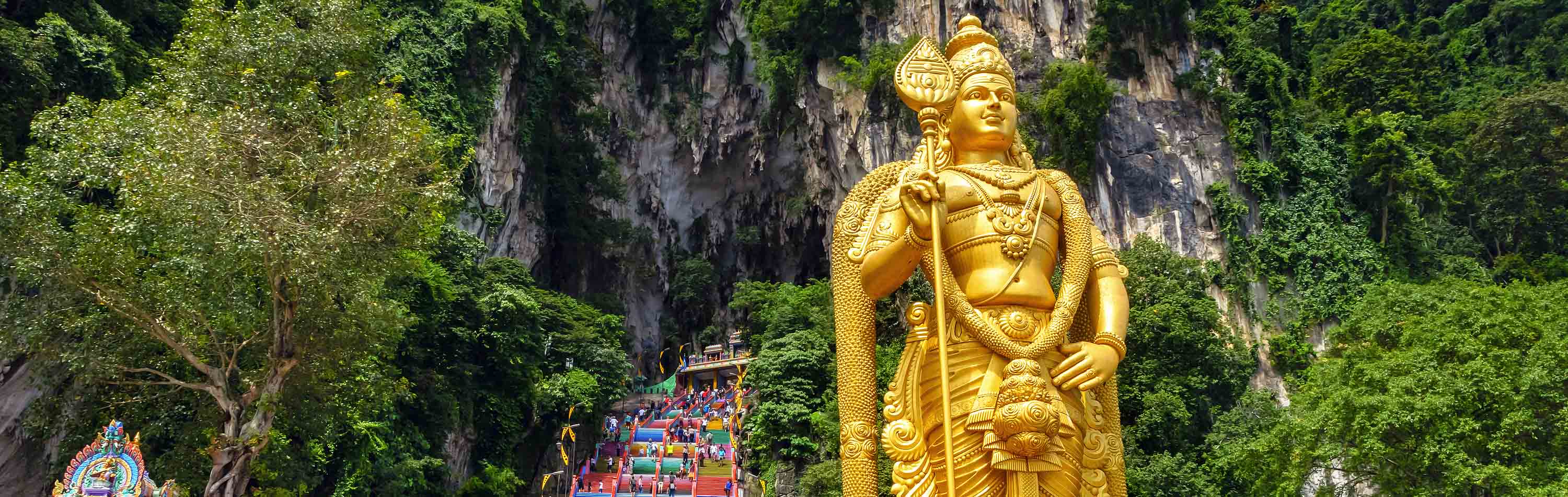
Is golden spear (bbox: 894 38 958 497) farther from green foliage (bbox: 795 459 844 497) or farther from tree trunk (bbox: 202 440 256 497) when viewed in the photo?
green foliage (bbox: 795 459 844 497)

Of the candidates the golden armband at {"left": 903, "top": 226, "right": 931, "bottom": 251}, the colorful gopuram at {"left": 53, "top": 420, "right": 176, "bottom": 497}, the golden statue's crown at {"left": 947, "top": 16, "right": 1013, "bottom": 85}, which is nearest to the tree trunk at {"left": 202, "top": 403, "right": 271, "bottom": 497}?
the colorful gopuram at {"left": 53, "top": 420, "right": 176, "bottom": 497}

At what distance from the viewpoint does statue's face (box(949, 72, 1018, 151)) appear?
605cm

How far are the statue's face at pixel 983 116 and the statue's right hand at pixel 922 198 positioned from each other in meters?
0.63

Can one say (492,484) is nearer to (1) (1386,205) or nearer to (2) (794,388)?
(2) (794,388)

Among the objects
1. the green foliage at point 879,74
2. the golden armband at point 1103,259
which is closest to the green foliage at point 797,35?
the green foliage at point 879,74

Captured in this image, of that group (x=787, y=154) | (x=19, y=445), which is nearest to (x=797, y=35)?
(x=787, y=154)

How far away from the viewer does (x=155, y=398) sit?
29.7 feet

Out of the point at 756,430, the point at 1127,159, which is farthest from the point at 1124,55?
the point at 756,430

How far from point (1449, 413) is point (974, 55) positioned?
519 cm

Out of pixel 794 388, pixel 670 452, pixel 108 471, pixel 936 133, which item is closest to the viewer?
pixel 936 133

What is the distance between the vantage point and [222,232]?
25.9 ft

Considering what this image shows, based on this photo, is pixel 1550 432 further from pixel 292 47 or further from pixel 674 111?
pixel 674 111

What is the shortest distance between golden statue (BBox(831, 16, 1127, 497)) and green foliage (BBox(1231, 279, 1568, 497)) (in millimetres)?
4067

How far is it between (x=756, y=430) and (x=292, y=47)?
8.61 meters
